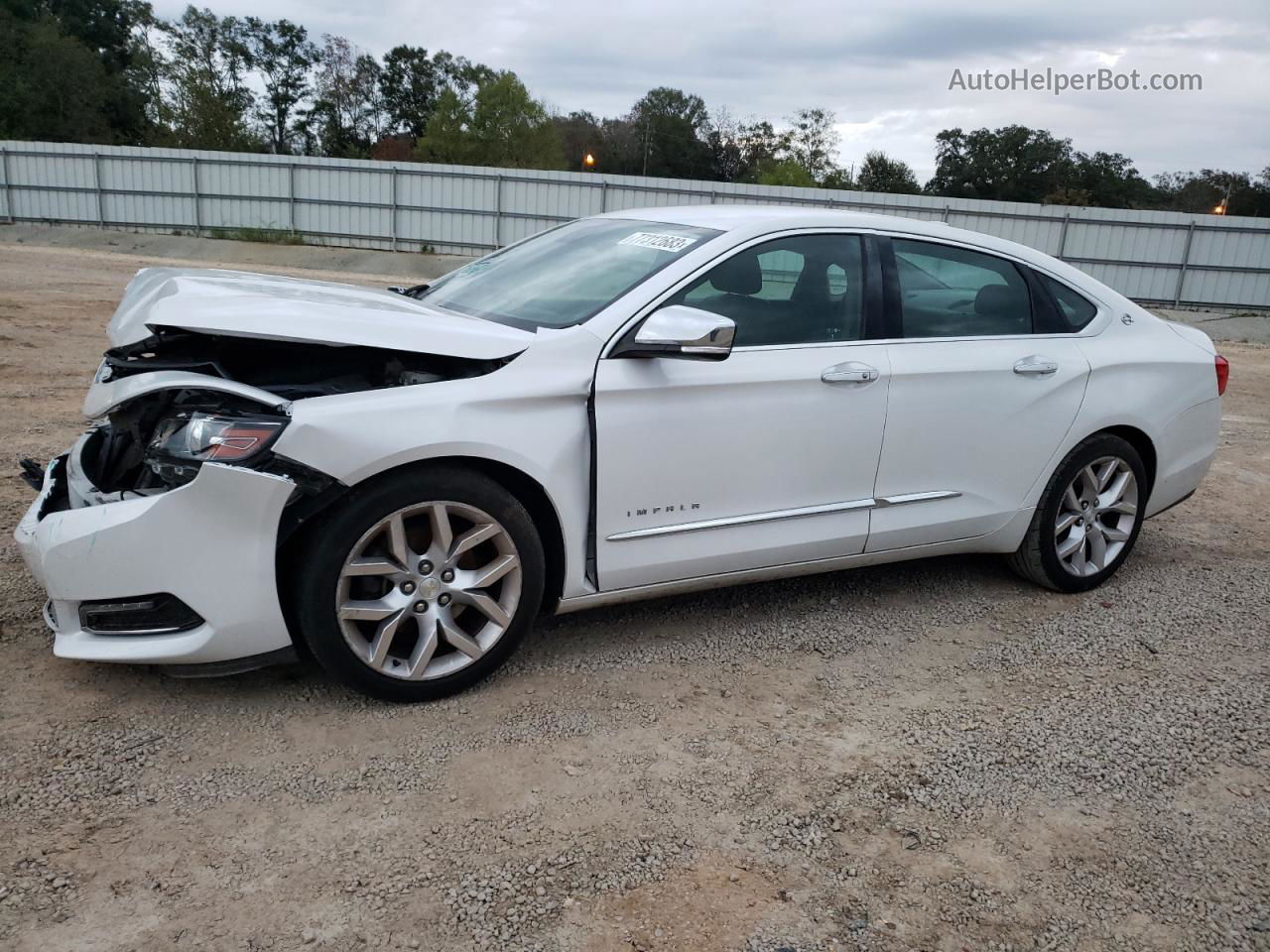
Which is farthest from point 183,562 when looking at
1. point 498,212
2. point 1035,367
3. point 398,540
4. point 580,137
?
point 580,137

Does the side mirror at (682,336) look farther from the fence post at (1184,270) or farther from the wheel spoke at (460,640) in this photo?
the fence post at (1184,270)

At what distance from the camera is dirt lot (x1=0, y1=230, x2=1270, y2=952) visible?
2.30 metres

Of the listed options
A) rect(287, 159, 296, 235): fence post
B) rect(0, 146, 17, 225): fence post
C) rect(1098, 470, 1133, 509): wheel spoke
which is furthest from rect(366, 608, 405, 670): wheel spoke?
rect(0, 146, 17, 225): fence post

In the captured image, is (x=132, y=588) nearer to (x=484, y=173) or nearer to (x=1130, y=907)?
(x=1130, y=907)

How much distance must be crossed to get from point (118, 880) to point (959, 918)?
A: 6.64ft

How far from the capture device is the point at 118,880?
91.1 inches

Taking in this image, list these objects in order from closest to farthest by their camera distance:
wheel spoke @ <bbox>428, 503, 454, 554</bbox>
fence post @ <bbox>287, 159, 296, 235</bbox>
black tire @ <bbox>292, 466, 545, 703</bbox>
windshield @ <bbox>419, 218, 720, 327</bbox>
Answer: black tire @ <bbox>292, 466, 545, 703</bbox>, wheel spoke @ <bbox>428, 503, 454, 554</bbox>, windshield @ <bbox>419, 218, 720, 327</bbox>, fence post @ <bbox>287, 159, 296, 235</bbox>

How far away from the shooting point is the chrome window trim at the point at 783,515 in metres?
3.37

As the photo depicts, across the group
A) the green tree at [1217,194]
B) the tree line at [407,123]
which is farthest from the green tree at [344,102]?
the green tree at [1217,194]

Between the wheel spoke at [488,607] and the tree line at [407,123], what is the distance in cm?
4298

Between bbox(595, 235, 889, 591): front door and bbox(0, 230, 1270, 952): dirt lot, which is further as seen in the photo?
bbox(595, 235, 889, 591): front door

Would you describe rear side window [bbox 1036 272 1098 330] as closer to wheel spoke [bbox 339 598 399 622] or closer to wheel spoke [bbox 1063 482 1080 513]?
wheel spoke [bbox 1063 482 1080 513]

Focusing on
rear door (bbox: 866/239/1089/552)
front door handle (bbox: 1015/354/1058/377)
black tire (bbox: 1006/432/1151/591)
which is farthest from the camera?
black tire (bbox: 1006/432/1151/591)

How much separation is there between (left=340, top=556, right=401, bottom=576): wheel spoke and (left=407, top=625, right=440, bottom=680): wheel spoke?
0.73 feet
